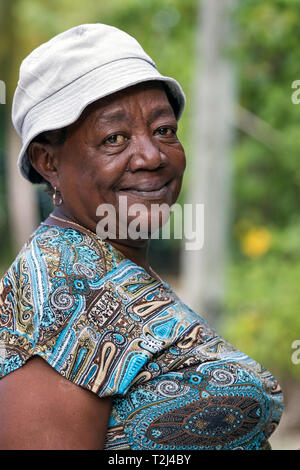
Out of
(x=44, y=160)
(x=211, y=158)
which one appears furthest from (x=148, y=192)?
(x=211, y=158)

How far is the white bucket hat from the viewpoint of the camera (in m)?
1.75

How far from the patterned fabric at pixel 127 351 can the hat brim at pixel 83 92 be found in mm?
332

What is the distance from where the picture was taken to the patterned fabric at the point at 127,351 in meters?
1.58

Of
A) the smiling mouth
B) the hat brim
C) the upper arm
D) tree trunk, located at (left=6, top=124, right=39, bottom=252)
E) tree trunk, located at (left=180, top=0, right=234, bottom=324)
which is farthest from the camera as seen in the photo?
tree trunk, located at (left=6, top=124, right=39, bottom=252)

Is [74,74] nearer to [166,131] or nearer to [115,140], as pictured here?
[115,140]

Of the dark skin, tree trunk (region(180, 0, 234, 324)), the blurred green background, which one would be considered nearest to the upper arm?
the dark skin

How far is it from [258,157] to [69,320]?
17.4 ft

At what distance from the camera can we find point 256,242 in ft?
21.2

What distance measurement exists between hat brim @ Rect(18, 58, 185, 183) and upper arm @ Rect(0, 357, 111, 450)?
0.67 metres

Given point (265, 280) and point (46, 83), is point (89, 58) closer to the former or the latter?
point (46, 83)

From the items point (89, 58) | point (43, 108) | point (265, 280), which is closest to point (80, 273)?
point (43, 108)

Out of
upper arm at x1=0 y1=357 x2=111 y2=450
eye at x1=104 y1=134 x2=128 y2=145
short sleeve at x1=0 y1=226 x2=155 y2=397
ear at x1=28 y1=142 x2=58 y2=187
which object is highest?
eye at x1=104 y1=134 x2=128 y2=145

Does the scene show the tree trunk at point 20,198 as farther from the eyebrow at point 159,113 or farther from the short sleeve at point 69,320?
the short sleeve at point 69,320

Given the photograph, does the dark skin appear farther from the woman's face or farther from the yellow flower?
the yellow flower
